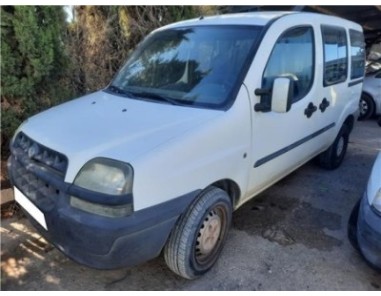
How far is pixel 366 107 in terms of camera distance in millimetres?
8375

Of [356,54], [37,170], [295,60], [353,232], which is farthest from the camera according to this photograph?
[356,54]

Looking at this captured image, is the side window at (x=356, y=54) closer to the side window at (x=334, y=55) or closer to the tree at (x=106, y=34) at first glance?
the side window at (x=334, y=55)

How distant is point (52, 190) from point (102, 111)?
0.70 metres

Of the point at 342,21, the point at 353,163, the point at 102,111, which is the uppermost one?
the point at 342,21

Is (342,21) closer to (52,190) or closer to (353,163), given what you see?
(353,163)

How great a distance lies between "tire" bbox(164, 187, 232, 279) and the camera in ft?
7.68

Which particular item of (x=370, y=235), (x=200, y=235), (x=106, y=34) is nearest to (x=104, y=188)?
(x=200, y=235)

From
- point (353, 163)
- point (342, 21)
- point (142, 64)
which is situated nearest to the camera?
point (142, 64)

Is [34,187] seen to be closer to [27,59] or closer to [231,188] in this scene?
[231,188]

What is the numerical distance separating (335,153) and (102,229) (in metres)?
3.58

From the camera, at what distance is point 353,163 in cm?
509

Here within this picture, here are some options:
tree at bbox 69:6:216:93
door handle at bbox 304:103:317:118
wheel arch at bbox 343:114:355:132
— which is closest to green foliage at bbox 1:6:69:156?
tree at bbox 69:6:216:93
